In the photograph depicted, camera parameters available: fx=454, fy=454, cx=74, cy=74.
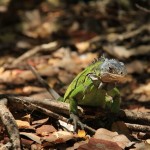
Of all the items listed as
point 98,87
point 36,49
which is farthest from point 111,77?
point 36,49

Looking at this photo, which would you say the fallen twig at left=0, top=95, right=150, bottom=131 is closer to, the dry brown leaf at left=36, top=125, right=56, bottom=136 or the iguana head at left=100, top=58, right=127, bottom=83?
the dry brown leaf at left=36, top=125, right=56, bottom=136

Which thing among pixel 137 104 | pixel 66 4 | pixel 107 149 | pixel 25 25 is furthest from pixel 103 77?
pixel 66 4

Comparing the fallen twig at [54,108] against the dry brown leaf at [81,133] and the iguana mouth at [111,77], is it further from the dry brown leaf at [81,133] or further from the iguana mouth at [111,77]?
the iguana mouth at [111,77]

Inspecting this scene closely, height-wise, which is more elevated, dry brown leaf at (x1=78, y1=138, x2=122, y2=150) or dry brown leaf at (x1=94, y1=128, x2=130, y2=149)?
dry brown leaf at (x1=78, y1=138, x2=122, y2=150)

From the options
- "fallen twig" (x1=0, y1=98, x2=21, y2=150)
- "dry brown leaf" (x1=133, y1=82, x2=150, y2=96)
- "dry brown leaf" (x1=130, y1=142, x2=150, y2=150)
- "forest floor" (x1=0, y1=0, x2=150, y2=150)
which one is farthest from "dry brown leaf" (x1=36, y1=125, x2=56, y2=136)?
"dry brown leaf" (x1=133, y1=82, x2=150, y2=96)

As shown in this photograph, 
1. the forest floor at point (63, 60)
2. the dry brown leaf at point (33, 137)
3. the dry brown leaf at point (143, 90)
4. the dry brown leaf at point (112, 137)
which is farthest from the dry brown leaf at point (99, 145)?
A: the dry brown leaf at point (143, 90)

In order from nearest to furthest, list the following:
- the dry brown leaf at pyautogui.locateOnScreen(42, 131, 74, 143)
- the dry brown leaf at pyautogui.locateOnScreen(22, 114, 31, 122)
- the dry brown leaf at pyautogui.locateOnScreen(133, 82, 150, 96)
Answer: the dry brown leaf at pyautogui.locateOnScreen(42, 131, 74, 143), the dry brown leaf at pyautogui.locateOnScreen(22, 114, 31, 122), the dry brown leaf at pyautogui.locateOnScreen(133, 82, 150, 96)

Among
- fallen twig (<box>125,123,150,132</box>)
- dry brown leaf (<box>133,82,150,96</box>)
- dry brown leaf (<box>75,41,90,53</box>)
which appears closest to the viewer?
fallen twig (<box>125,123,150,132</box>)
